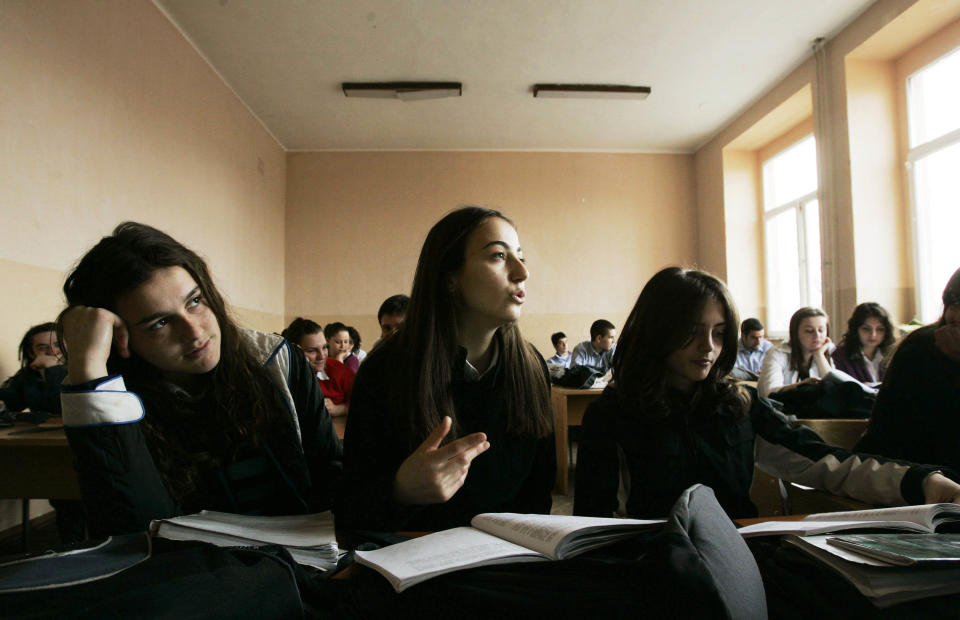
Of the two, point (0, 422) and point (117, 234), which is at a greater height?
point (117, 234)

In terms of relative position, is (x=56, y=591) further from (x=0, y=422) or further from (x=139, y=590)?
(x=0, y=422)

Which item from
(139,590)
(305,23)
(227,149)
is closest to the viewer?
(139,590)

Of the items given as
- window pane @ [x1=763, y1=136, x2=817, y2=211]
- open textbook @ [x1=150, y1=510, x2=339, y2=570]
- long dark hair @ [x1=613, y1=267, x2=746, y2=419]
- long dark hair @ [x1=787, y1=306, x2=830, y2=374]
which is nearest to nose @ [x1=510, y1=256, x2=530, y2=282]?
long dark hair @ [x1=613, y1=267, x2=746, y2=419]

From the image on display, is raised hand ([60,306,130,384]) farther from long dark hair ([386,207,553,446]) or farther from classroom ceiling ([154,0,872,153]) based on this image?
classroom ceiling ([154,0,872,153])

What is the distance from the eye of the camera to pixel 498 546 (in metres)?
0.70

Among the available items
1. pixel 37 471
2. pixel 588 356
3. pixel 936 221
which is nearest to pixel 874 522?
pixel 37 471

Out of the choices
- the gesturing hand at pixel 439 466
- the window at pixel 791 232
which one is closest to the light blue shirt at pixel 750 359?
the window at pixel 791 232

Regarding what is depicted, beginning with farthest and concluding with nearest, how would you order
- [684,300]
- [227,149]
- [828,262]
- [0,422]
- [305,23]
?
[227,149]
[828,262]
[305,23]
[0,422]
[684,300]

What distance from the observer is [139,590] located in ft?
1.90

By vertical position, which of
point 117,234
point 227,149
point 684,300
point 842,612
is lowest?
point 842,612

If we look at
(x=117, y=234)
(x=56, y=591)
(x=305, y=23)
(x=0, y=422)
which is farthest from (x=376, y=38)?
(x=56, y=591)

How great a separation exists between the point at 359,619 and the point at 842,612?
517 millimetres

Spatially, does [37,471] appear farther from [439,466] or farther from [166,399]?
[439,466]

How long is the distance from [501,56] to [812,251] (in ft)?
12.8
